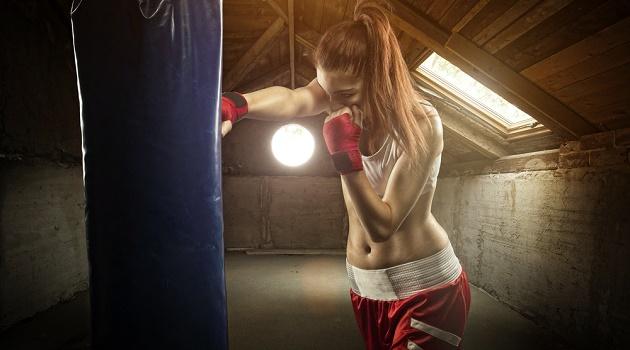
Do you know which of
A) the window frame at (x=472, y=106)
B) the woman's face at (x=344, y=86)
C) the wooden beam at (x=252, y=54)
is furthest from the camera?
the wooden beam at (x=252, y=54)

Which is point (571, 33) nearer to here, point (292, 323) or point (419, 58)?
point (419, 58)

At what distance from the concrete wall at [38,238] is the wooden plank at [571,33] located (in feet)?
16.5

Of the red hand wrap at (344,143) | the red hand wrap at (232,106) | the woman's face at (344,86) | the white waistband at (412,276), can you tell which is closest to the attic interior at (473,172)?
the red hand wrap at (232,106)

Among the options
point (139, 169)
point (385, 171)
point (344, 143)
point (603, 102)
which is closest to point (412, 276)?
point (385, 171)

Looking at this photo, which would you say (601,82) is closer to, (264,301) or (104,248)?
(104,248)

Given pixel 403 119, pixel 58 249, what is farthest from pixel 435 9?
pixel 58 249

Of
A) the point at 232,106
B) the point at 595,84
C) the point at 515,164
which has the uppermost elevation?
the point at 595,84

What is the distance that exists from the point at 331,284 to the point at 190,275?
460cm

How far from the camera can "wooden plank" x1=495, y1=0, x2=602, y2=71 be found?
1629 millimetres

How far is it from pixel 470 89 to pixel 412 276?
9.23 ft

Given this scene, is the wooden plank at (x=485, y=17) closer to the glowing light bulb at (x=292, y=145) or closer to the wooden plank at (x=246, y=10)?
the wooden plank at (x=246, y=10)

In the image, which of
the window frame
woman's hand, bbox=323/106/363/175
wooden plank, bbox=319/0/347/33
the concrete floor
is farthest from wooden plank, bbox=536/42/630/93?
the concrete floor

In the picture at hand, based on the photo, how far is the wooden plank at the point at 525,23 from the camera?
1.70 m

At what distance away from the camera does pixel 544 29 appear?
1881 mm
